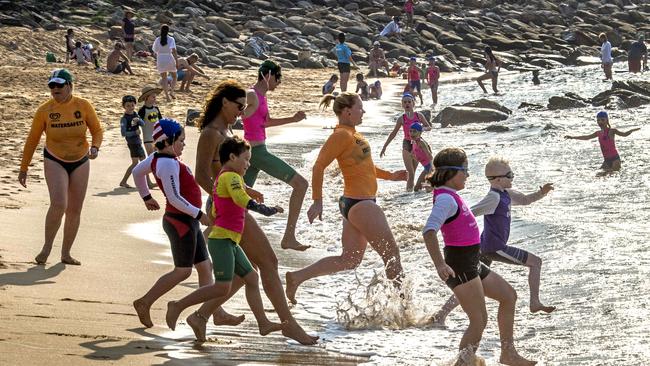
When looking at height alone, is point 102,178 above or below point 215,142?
below

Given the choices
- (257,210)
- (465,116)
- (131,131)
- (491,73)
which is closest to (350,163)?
(257,210)

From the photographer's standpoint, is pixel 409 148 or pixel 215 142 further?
pixel 409 148

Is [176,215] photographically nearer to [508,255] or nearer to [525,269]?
[508,255]

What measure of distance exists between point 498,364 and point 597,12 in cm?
6021

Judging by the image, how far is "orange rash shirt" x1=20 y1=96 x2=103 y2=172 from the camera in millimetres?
9984

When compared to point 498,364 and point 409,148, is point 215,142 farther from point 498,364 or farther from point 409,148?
point 409,148

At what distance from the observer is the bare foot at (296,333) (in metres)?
7.78

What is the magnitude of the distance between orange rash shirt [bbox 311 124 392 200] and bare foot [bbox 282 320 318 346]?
1343mm

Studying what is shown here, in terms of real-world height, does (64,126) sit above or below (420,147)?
above

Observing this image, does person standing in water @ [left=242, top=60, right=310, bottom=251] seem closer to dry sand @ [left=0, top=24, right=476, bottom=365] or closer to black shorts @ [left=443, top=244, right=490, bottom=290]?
dry sand @ [left=0, top=24, right=476, bottom=365]

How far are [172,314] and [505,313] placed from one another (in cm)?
215

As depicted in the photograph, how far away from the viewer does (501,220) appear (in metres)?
8.21

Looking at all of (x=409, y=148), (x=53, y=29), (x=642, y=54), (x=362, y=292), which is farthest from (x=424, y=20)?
(x=362, y=292)

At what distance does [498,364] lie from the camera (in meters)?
7.47
